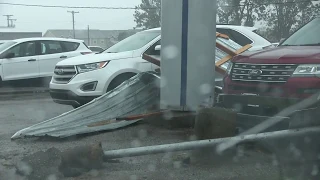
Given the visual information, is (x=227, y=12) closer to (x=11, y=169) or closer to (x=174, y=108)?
(x=174, y=108)

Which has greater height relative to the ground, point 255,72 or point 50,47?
point 255,72

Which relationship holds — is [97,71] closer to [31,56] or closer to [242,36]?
[242,36]

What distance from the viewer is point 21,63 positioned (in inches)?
572

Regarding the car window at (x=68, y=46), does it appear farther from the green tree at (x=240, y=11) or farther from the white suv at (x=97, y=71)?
the green tree at (x=240, y=11)

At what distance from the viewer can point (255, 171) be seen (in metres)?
5.32

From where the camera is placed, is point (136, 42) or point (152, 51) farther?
point (136, 42)

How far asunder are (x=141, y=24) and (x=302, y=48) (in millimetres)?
31039

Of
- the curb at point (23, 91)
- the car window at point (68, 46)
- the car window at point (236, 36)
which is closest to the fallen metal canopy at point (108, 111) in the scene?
the car window at point (236, 36)

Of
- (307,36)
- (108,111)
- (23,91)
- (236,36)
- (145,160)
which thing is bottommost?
(23,91)

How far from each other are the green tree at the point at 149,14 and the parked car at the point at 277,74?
25.4 metres

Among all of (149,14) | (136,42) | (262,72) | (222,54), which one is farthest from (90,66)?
(149,14)

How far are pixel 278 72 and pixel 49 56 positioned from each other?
1022 centimetres

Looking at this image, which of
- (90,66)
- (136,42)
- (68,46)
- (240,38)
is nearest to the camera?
(90,66)

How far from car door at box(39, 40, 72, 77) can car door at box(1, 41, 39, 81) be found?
7.3 inches
